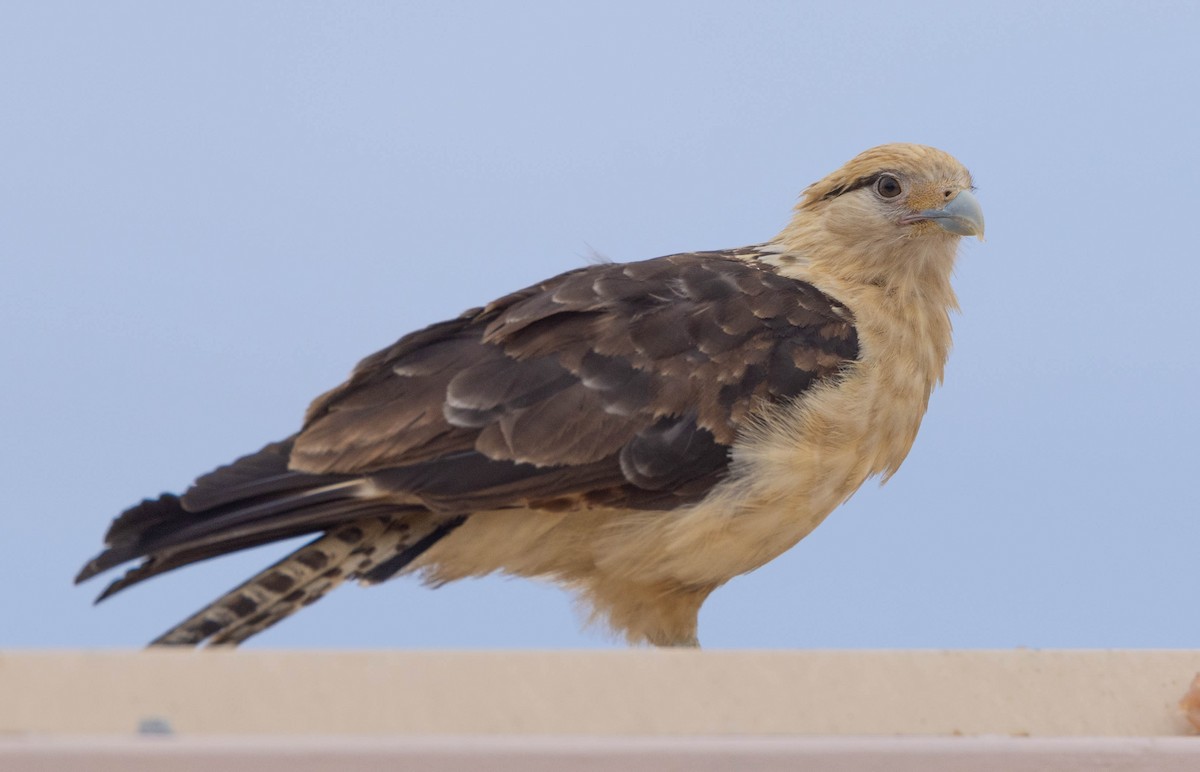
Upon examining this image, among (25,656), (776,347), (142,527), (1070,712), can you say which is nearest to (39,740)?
(25,656)

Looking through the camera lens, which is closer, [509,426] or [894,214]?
[509,426]

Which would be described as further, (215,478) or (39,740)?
(215,478)

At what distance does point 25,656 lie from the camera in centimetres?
249

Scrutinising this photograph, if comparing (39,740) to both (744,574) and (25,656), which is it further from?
(744,574)

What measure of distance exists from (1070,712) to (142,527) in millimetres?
2309

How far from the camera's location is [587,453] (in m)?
3.90

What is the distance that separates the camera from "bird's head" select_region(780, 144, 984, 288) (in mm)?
4820

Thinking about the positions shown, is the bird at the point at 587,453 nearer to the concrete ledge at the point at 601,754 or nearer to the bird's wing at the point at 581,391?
the bird's wing at the point at 581,391

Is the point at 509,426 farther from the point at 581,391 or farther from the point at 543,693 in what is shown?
the point at 543,693

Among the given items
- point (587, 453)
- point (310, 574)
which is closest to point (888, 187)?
point (587, 453)

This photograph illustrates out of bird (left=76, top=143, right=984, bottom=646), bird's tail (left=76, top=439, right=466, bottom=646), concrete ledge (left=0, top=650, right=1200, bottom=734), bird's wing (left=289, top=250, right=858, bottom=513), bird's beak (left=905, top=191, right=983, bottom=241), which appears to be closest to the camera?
concrete ledge (left=0, top=650, right=1200, bottom=734)

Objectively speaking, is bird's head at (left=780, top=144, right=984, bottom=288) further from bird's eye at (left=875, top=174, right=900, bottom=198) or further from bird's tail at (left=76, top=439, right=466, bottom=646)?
bird's tail at (left=76, top=439, right=466, bottom=646)

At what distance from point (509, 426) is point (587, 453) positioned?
231mm

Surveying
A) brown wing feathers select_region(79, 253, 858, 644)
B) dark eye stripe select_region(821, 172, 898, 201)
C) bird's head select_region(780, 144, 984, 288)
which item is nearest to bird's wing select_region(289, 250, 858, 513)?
brown wing feathers select_region(79, 253, 858, 644)
